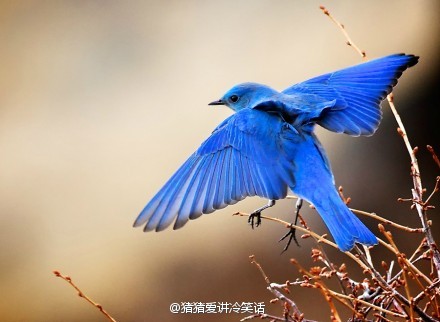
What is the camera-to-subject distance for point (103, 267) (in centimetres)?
221

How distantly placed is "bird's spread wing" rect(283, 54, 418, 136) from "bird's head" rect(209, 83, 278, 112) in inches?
2.5

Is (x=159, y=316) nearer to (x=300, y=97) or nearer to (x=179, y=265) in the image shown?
(x=179, y=265)

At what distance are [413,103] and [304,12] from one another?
464mm

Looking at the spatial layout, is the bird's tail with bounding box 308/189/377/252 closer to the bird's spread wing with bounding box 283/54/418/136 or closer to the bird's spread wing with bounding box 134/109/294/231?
the bird's spread wing with bounding box 134/109/294/231

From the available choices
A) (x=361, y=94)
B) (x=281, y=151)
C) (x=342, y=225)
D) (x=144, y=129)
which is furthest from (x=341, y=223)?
(x=144, y=129)

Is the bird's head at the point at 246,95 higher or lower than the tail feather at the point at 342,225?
higher

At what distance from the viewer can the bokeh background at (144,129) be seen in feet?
7.19

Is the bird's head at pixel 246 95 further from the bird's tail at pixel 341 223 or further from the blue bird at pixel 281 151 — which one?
the bird's tail at pixel 341 223


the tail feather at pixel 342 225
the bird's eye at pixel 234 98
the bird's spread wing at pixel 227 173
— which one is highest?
the bird's eye at pixel 234 98

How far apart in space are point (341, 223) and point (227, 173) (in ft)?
0.90

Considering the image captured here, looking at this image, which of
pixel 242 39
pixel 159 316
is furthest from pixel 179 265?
pixel 242 39

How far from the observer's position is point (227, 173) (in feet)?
4.33

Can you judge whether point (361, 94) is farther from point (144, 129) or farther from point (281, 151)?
point (144, 129)

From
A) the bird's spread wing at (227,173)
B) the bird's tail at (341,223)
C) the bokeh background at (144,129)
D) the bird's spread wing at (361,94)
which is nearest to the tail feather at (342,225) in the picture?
the bird's tail at (341,223)
